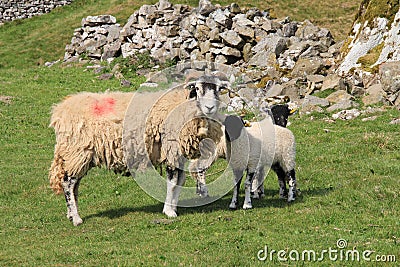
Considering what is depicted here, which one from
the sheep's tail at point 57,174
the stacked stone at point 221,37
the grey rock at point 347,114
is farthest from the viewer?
the stacked stone at point 221,37

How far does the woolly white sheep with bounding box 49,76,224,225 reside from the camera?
10875 millimetres

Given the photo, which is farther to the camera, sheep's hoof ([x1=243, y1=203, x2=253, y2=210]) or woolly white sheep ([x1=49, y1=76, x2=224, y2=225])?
sheep's hoof ([x1=243, y1=203, x2=253, y2=210])

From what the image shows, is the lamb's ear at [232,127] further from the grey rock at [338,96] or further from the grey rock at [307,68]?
the grey rock at [307,68]

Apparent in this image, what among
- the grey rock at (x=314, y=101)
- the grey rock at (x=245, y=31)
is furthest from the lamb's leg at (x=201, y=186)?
the grey rock at (x=245, y=31)

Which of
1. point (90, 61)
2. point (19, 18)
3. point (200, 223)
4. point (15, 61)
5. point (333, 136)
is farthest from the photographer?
point (19, 18)

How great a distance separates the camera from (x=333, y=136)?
666 inches

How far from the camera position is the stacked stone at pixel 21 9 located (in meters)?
46.4

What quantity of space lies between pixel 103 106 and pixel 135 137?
888 millimetres

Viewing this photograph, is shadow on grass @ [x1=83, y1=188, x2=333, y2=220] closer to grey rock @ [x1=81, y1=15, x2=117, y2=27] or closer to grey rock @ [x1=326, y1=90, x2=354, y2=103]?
grey rock @ [x1=326, y1=90, x2=354, y2=103]

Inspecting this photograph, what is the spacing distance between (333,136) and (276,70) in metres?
7.12

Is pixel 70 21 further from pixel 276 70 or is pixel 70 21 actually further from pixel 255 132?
pixel 255 132

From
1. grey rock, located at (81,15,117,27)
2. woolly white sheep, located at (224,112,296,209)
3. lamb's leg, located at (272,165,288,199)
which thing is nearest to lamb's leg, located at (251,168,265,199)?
woolly white sheep, located at (224,112,296,209)

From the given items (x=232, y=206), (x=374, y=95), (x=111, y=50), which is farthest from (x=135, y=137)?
(x=111, y=50)

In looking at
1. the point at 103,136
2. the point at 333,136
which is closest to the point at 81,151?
the point at 103,136
